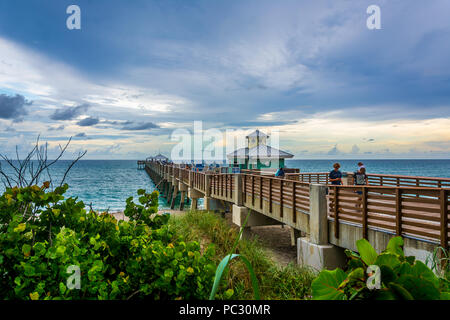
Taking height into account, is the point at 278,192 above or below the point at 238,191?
above

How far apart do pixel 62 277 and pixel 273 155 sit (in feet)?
85.3

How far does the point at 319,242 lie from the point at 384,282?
8311 mm

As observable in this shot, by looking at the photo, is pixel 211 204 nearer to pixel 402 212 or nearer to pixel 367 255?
pixel 402 212

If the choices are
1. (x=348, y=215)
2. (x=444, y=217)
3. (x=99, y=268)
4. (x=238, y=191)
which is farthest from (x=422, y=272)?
(x=238, y=191)

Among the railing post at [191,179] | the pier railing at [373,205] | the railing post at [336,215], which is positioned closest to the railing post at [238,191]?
the pier railing at [373,205]

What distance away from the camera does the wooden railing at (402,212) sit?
624 cm

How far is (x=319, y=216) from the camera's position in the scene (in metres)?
9.05

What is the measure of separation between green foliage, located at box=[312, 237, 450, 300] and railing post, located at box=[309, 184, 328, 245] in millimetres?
8106

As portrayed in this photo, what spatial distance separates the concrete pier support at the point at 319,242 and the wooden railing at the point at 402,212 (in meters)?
0.35

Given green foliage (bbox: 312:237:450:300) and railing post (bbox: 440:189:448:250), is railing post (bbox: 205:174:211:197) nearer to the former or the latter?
railing post (bbox: 440:189:448:250)
